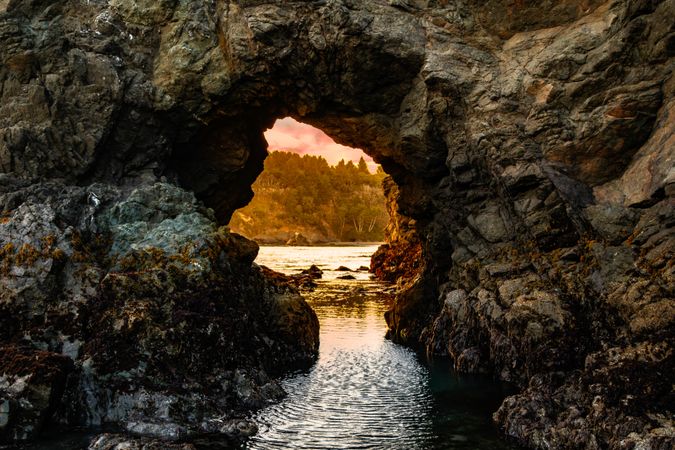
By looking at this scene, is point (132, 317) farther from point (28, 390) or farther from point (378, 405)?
point (378, 405)

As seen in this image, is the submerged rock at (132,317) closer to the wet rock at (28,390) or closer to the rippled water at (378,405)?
the wet rock at (28,390)

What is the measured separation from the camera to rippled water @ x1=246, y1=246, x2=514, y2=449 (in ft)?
65.6

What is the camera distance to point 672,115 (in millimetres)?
25688

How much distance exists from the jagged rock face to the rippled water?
1.96 m

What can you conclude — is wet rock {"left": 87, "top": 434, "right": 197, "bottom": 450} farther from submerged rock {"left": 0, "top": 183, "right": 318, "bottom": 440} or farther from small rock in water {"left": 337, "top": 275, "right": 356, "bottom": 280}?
small rock in water {"left": 337, "top": 275, "right": 356, "bottom": 280}

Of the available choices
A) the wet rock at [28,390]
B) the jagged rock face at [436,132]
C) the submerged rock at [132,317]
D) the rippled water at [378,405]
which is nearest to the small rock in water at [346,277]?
the jagged rock face at [436,132]

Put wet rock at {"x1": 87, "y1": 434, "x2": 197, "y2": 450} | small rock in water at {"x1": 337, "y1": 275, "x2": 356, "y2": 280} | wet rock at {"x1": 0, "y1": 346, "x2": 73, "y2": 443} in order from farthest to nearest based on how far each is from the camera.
→ small rock in water at {"x1": 337, "y1": 275, "x2": 356, "y2": 280} < wet rock at {"x1": 0, "y1": 346, "x2": 73, "y2": 443} < wet rock at {"x1": 87, "y1": 434, "x2": 197, "y2": 450}

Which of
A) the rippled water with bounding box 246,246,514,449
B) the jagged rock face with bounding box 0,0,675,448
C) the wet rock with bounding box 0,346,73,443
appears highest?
the jagged rock face with bounding box 0,0,675,448

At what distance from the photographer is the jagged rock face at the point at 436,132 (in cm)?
2461

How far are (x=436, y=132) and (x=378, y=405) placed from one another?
17.5 metres

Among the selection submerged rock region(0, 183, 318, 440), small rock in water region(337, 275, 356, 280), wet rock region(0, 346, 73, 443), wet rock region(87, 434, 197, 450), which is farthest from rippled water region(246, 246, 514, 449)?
small rock in water region(337, 275, 356, 280)

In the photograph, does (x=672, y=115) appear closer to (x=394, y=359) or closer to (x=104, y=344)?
(x=394, y=359)

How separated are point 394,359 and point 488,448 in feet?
46.4

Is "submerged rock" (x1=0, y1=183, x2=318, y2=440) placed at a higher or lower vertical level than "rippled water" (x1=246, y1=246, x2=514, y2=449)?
higher
